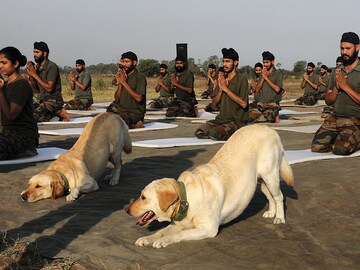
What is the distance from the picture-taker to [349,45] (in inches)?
344

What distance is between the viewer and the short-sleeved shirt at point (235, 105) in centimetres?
1043

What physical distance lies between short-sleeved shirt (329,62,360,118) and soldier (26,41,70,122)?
7049 mm

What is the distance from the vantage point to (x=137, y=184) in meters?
7.09

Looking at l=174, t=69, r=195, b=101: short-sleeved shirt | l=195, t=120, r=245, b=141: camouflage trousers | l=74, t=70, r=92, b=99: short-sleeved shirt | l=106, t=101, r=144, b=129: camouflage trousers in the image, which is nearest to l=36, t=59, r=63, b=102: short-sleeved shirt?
l=106, t=101, r=144, b=129: camouflage trousers

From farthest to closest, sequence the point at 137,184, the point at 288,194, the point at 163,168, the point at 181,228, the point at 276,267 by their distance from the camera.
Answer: the point at 163,168 < the point at 137,184 < the point at 288,194 < the point at 181,228 < the point at 276,267

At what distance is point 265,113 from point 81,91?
23.7 feet

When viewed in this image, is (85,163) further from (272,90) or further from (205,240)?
(272,90)

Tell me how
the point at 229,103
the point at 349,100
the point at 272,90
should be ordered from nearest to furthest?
the point at 349,100 → the point at 229,103 → the point at 272,90

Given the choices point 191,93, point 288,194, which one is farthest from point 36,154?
point 191,93

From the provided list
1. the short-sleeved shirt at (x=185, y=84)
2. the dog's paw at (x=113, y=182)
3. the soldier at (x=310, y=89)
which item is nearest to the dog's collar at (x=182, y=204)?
the dog's paw at (x=113, y=182)

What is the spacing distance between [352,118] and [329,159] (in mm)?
966

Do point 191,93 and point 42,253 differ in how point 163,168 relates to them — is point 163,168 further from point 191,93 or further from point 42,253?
point 191,93

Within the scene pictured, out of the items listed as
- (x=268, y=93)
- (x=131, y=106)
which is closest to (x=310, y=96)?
(x=268, y=93)

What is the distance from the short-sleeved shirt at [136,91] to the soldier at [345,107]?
4.58 m
